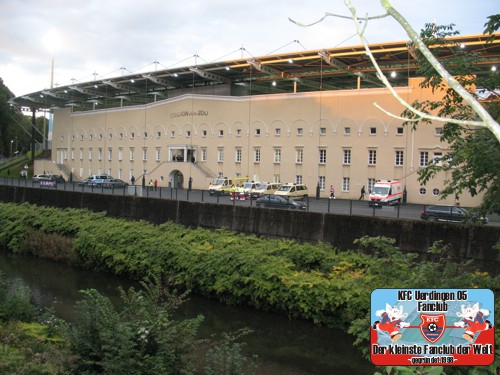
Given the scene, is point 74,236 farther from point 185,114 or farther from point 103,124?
point 103,124

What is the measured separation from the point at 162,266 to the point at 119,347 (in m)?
13.8

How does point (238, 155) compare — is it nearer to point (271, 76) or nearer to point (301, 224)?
point (271, 76)

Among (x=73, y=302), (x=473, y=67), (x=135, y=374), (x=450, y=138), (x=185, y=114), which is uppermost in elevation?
(x=185, y=114)

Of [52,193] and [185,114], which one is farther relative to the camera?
[185,114]

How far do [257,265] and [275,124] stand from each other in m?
30.5

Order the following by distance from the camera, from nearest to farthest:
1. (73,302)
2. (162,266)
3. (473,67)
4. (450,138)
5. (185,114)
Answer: (473,67) < (450,138) < (73,302) < (162,266) < (185,114)

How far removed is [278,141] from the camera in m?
48.0

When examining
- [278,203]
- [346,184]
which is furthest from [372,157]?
[278,203]

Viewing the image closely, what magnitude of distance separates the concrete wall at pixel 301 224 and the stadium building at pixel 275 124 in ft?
59.9

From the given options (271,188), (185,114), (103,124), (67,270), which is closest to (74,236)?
(67,270)

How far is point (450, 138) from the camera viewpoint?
40.1 feet

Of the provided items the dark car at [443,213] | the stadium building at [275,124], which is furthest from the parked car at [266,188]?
the dark car at [443,213]

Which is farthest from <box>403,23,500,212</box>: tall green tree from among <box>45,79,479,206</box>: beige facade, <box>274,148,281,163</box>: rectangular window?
<box>274,148,281,163</box>: rectangular window

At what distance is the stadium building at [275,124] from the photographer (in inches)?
1596
